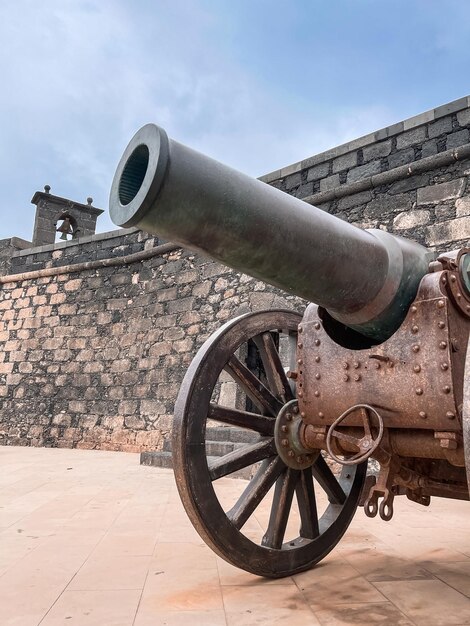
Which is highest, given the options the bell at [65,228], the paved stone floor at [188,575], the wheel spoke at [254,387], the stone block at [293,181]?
the bell at [65,228]

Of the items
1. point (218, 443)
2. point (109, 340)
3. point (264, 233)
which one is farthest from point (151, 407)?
point (264, 233)

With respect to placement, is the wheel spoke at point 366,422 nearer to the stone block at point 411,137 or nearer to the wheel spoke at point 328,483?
the wheel spoke at point 328,483

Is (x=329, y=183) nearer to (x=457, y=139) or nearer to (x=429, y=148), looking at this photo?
(x=429, y=148)

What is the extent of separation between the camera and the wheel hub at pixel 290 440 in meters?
2.34

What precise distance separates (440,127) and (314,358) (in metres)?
4.21

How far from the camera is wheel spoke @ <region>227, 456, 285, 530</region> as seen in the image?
219 centimetres

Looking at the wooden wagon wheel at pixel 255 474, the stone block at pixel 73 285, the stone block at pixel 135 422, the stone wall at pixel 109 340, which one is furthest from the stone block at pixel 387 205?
the stone block at pixel 73 285

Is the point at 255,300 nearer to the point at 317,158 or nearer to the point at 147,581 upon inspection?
the point at 317,158

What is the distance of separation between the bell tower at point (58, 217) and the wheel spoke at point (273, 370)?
32.7 feet

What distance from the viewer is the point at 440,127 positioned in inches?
210

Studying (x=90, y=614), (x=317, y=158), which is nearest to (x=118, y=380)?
(x=317, y=158)

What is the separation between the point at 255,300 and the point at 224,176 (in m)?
5.36

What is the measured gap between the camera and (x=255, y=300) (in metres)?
6.75

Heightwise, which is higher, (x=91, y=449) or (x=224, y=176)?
(x=224, y=176)
